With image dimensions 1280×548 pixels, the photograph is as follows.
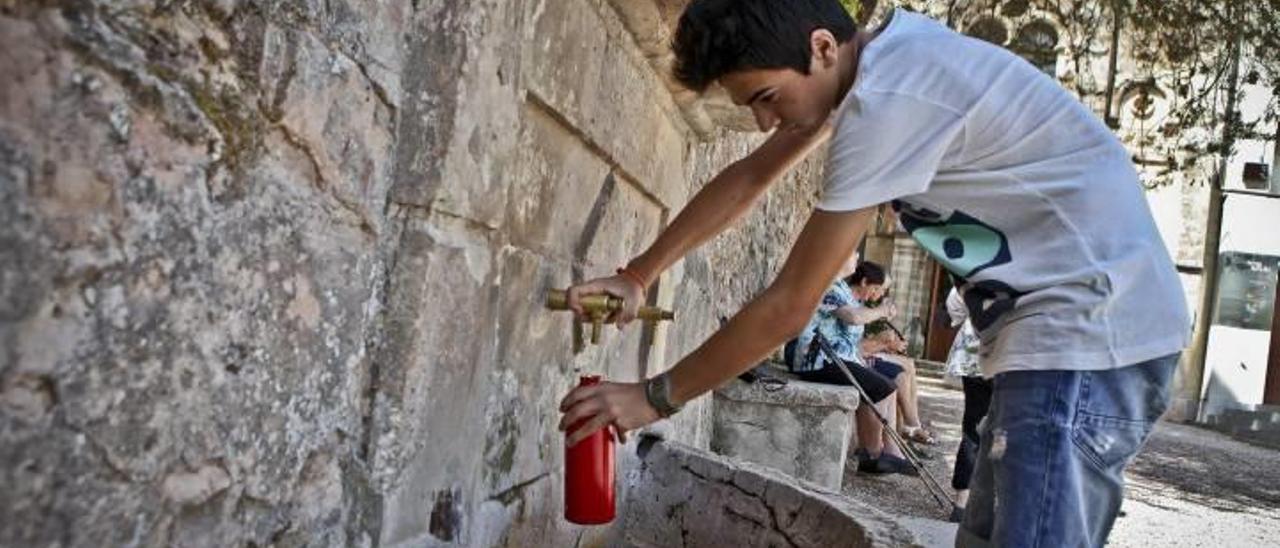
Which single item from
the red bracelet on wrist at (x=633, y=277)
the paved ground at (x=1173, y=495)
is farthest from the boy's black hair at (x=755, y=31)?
the paved ground at (x=1173, y=495)

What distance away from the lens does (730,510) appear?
2709mm

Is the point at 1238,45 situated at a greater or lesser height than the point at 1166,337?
greater

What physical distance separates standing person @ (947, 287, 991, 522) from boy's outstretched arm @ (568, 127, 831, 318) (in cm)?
313

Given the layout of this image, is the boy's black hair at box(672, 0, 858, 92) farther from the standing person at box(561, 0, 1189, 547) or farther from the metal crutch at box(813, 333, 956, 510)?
the metal crutch at box(813, 333, 956, 510)

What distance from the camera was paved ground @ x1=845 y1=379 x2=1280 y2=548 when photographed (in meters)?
5.72

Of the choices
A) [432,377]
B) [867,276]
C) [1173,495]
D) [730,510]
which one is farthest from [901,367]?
[432,377]

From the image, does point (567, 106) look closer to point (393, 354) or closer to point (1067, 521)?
point (393, 354)

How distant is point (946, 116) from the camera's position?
1.53m

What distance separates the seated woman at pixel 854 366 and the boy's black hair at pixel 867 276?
0.12 feet

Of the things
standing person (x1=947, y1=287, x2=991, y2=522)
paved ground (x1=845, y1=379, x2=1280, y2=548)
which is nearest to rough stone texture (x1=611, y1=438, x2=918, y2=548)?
paved ground (x1=845, y1=379, x2=1280, y2=548)

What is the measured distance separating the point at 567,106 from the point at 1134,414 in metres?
1.10

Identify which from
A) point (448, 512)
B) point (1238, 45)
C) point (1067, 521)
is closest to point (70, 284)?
point (448, 512)

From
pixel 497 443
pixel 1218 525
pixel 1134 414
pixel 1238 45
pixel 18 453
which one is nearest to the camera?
pixel 18 453

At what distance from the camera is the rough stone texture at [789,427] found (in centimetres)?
544
